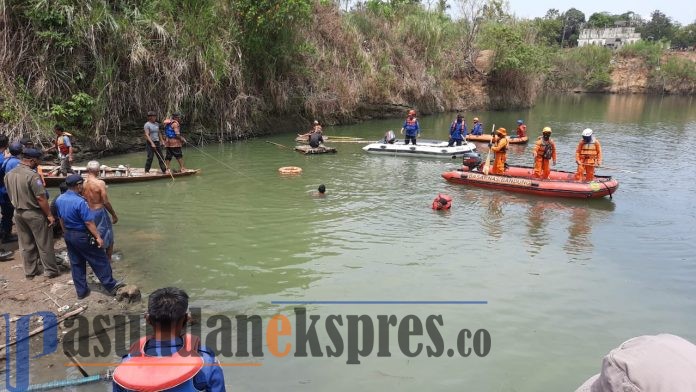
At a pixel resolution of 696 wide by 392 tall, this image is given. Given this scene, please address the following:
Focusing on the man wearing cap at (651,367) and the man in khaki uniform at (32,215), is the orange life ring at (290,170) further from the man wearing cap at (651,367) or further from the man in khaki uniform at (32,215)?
the man wearing cap at (651,367)

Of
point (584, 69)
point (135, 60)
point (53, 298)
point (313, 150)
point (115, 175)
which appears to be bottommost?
point (53, 298)

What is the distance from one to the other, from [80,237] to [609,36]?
105726 mm

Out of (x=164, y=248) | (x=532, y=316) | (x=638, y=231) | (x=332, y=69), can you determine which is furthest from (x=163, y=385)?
(x=332, y=69)

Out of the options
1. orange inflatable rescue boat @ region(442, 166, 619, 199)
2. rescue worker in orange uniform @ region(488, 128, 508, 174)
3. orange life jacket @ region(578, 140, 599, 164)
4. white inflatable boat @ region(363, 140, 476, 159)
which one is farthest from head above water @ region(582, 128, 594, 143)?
white inflatable boat @ region(363, 140, 476, 159)

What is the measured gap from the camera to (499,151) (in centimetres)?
1327

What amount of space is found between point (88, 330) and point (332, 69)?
20.0 m

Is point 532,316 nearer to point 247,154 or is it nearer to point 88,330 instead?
point 88,330

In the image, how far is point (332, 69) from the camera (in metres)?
23.9

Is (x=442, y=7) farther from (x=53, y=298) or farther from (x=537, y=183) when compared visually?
(x=53, y=298)

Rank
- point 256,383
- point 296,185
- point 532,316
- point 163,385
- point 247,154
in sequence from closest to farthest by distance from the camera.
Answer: point 163,385 < point 256,383 < point 532,316 < point 296,185 < point 247,154

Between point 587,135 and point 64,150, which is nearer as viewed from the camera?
point 64,150

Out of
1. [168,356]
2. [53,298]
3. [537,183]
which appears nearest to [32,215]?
[53,298]

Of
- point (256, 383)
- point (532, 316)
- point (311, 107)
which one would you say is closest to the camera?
point (256, 383)

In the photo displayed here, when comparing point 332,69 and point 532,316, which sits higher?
point 332,69
